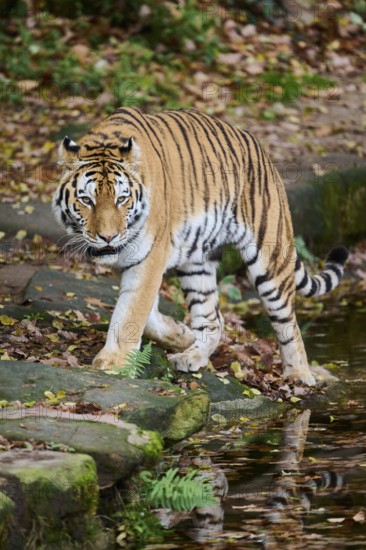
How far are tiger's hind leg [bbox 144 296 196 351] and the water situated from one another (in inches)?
34.1

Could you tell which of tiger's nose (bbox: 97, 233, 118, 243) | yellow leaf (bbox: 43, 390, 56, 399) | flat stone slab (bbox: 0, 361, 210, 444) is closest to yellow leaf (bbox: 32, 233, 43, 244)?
tiger's nose (bbox: 97, 233, 118, 243)

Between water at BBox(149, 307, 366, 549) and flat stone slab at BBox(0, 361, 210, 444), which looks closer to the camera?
water at BBox(149, 307, 366, 549)

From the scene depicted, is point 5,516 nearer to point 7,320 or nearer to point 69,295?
point 7,320

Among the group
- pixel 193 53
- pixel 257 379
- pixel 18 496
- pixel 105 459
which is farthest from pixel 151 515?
pixel 193 53

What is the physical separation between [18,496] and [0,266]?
20.1 ft

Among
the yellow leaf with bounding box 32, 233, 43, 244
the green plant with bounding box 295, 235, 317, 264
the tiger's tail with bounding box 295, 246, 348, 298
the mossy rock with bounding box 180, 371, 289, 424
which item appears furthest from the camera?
the green plant with bounding box 295, 235, 317, 264

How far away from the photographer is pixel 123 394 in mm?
6551

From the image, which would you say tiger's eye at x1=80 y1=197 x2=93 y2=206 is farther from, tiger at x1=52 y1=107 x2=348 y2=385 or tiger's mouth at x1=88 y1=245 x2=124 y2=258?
tiger's mouth at x1=88 y1=245 x2=124 y2=258

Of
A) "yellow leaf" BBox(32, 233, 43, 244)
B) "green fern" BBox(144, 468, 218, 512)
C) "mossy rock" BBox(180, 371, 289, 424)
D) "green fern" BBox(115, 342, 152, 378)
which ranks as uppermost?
"green fern" BBox(144, 468, 218, 512)

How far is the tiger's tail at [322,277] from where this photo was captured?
888cm

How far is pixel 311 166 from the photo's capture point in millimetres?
14227

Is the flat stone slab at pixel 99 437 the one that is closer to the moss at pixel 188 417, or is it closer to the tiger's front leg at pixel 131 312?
the moss at pixel 188 417

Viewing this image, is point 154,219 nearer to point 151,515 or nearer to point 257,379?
point 257,379

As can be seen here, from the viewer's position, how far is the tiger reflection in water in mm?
5184
